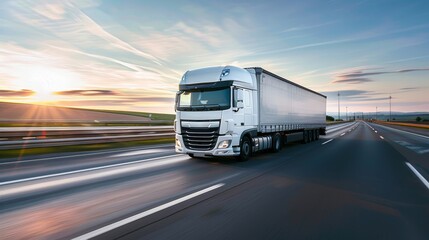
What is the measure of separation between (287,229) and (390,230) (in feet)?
4.85

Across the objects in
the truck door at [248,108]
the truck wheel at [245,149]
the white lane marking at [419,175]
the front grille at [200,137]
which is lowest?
the white lane marking at [419,175]

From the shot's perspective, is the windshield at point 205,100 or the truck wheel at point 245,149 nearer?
the windshield at point 205,100

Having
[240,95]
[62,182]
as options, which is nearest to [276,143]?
[240,95]

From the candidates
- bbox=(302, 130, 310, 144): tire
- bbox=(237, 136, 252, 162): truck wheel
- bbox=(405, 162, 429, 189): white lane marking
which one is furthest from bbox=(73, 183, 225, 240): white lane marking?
bbox=(302, 130, 310, 144): tire

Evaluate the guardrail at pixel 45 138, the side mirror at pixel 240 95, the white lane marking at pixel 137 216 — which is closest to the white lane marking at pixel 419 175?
the white lane marking at pixel 137 216

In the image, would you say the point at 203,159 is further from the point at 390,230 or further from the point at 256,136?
the point at 390,230

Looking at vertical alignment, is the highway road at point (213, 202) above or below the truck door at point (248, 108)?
below

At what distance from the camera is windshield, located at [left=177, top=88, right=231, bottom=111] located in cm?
1030

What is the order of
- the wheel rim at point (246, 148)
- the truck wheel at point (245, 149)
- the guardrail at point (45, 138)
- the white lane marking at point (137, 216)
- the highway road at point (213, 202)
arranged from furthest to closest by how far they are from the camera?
the guardrail at point (45, 138) → the wheel rim at point (246, 148) → the truck wheel at point (245, 149) → the highway road at point (213, 202) → the white lane marking at point (137, 216)

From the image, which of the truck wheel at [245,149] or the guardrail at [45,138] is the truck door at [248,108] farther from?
the guardrail at [45,138]

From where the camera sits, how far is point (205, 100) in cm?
1061

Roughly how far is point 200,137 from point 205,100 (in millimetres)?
1322

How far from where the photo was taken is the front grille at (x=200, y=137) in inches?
403

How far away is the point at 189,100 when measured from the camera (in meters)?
11.0
